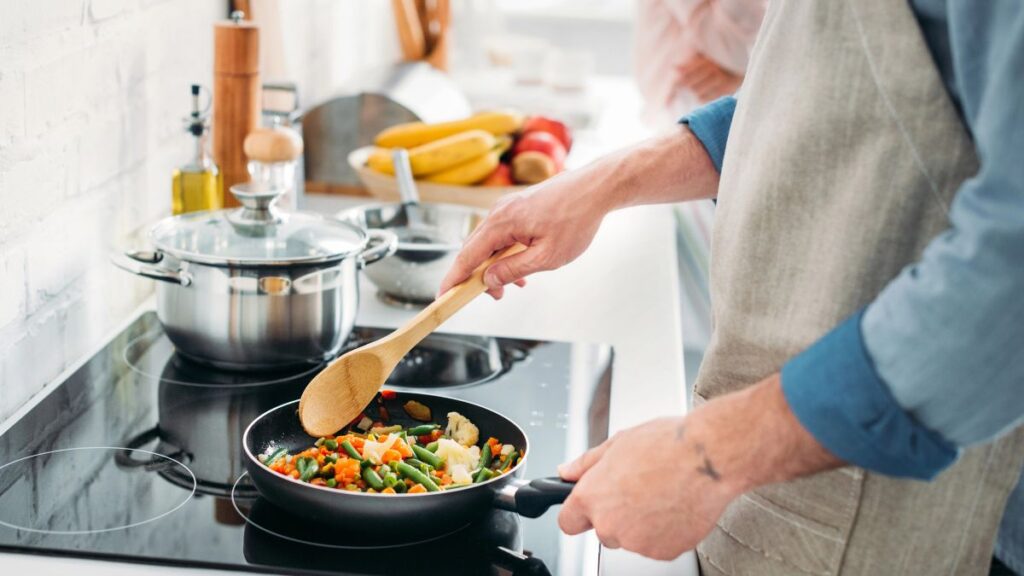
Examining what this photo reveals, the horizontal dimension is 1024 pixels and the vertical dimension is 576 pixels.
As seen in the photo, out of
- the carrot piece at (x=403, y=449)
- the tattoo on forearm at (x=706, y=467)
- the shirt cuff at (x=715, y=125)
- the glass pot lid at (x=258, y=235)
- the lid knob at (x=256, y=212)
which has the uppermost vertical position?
the shirt cuff at (x=715, y=125)

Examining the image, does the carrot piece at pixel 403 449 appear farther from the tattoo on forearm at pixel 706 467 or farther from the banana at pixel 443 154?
the banana at pixel 443 154

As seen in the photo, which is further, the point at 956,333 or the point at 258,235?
the point at 258,235

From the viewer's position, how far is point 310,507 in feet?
2.80

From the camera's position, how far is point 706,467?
0.71 m

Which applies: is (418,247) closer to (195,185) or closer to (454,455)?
(195,185)

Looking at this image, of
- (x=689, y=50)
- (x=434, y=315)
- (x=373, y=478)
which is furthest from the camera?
(x=689, y=50)

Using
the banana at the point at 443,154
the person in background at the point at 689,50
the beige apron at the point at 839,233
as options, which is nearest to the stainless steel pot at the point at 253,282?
the beige apron at the point at 839,233

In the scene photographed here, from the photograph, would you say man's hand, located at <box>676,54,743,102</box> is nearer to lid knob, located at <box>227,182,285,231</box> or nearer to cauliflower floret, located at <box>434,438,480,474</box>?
lid knob, located at <box>227,182,285,231</box>

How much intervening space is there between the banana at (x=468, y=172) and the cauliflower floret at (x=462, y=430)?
2.73 feet

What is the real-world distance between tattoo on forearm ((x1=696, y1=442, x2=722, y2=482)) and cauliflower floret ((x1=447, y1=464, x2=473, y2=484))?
0.89 feet

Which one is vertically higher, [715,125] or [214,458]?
[715,125]

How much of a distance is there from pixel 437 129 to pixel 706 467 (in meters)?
1.29

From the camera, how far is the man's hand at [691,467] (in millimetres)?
696

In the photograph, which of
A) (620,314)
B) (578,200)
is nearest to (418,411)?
(578,200)
